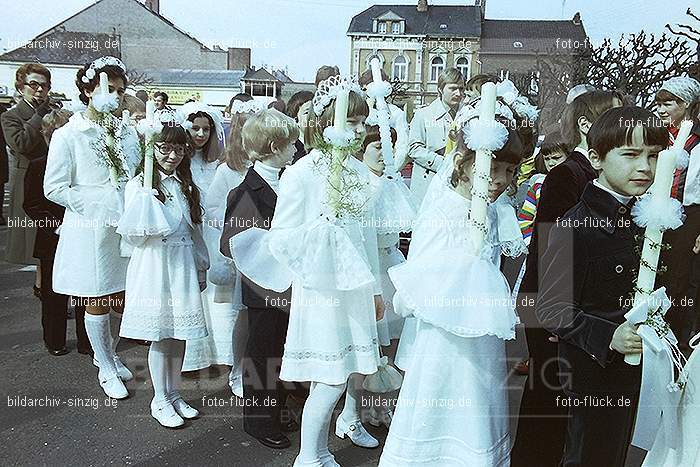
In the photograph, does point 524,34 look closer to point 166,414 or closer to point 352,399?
point 352,399

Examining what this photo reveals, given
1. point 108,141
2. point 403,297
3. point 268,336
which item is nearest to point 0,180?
point 108,141

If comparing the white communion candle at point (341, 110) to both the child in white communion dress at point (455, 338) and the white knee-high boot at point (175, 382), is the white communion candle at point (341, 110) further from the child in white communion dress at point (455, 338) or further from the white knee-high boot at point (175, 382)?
the white knee-high boot at point (175, 382)

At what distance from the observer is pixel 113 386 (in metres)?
4.27

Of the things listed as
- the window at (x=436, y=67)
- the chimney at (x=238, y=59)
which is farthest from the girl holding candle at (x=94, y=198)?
the chimney at (x=238, y=59)

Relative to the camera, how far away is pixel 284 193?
3.17 meters

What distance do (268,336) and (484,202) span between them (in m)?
1.79

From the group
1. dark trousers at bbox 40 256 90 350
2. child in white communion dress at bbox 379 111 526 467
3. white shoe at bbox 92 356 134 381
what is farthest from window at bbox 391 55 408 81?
child in white communion dress at bbox 379 111 526 467

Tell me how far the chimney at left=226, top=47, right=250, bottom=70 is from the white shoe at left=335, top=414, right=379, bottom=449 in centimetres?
2231

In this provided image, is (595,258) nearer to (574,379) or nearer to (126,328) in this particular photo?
(574,379)

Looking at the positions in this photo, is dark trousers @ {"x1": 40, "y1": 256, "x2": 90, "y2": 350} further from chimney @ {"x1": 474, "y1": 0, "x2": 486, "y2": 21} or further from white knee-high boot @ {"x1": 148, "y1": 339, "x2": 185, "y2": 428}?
chimney @ {"x1": 474, "y1": 0, "x2": 486, "y2": 21}

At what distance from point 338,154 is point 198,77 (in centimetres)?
2633

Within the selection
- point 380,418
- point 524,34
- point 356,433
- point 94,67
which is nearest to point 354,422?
point 356,433

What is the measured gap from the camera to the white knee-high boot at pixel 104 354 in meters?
4.24

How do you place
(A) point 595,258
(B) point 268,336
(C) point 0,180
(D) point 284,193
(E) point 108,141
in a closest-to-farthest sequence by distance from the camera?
1. (A) point 595,258
2. (D) point 284,193
3. (B) point 268,336
4. (E) point 108,141
5. (C) point 0,180
